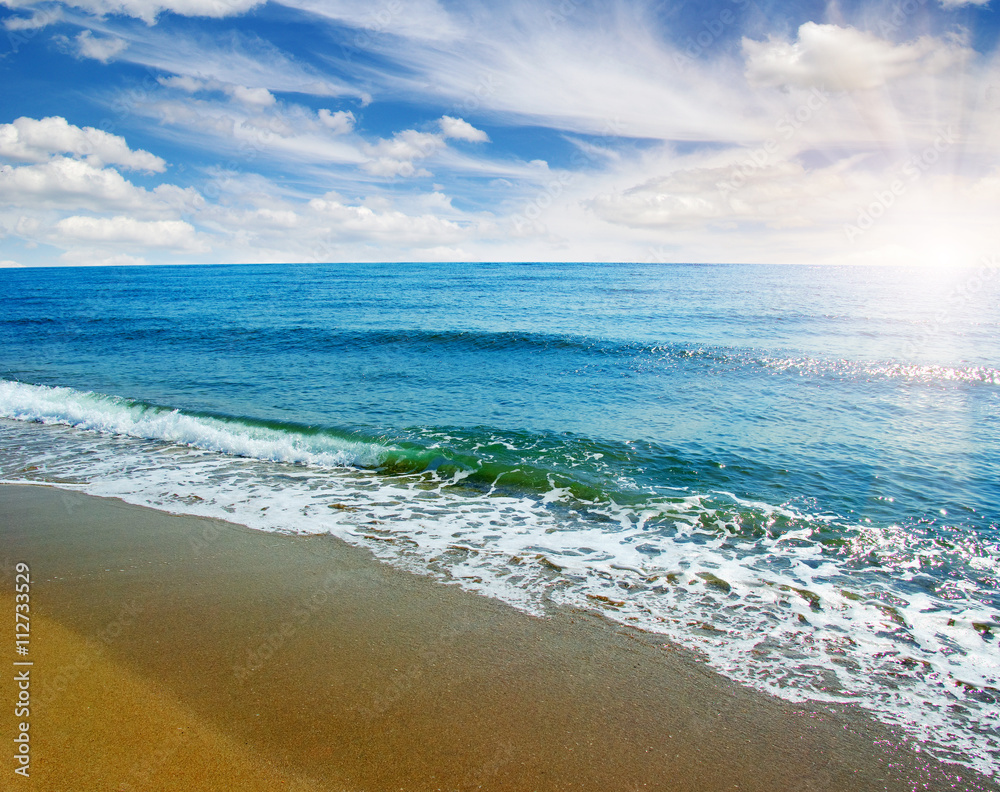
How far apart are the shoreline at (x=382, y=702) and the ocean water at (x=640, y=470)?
0.62m

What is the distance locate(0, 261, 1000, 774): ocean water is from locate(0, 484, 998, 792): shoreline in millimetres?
621

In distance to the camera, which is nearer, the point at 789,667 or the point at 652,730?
the point at 652,730

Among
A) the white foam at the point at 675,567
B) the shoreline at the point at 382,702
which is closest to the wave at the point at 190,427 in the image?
the white foam at the point at 675,567

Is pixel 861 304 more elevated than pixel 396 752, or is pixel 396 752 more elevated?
pixel 861 304

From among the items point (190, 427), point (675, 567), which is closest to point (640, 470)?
point (675, 567)

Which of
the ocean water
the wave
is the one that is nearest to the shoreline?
the ocean water

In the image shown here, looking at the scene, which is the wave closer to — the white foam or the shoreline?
the white foam

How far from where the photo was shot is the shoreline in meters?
3.89

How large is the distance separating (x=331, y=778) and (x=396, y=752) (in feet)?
1.60

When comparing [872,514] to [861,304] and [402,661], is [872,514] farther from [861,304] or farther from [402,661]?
[861,304]

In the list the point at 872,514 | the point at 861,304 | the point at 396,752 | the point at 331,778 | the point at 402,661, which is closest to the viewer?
the point at 331,778

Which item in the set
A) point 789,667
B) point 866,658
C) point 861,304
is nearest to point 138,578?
point 789,667

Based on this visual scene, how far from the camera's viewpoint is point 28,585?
20.8ft

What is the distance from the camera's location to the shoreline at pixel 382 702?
3.89 metres
